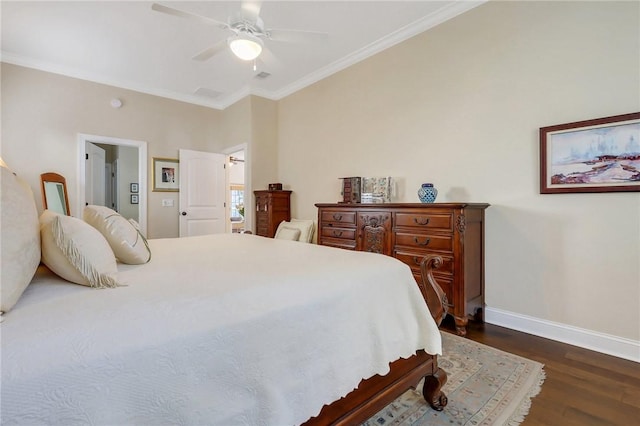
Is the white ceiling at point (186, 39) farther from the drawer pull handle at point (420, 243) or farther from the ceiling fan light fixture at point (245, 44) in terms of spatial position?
the drawer pull handle at point (420, 243)

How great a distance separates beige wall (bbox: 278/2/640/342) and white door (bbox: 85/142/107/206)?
4.32 m

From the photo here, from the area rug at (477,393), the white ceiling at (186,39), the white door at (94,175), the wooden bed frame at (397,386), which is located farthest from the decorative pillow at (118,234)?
the white door at (94,175)

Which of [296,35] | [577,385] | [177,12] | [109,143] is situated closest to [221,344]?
[577,385]

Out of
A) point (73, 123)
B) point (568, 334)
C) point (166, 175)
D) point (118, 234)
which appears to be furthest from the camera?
point (166, 175)

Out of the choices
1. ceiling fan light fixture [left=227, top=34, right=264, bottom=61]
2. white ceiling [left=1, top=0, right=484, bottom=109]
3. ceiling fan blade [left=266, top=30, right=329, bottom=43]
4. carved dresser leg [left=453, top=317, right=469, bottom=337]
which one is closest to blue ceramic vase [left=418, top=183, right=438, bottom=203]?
carved dresser leg [left=453, top=317, right=469, bottom=337]

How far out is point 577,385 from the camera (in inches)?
67.1

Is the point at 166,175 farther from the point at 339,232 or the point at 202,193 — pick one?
the point at 339,232

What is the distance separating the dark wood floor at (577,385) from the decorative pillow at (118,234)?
2.10m

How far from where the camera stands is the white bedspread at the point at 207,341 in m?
0.64

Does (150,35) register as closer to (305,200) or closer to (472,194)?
(305,200)

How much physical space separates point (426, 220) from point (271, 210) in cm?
265

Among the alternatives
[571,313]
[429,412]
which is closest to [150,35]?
[429,412]

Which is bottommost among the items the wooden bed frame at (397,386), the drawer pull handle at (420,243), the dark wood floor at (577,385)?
the dark wood floor at (577,385)

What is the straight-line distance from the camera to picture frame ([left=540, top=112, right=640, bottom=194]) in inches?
78.8
